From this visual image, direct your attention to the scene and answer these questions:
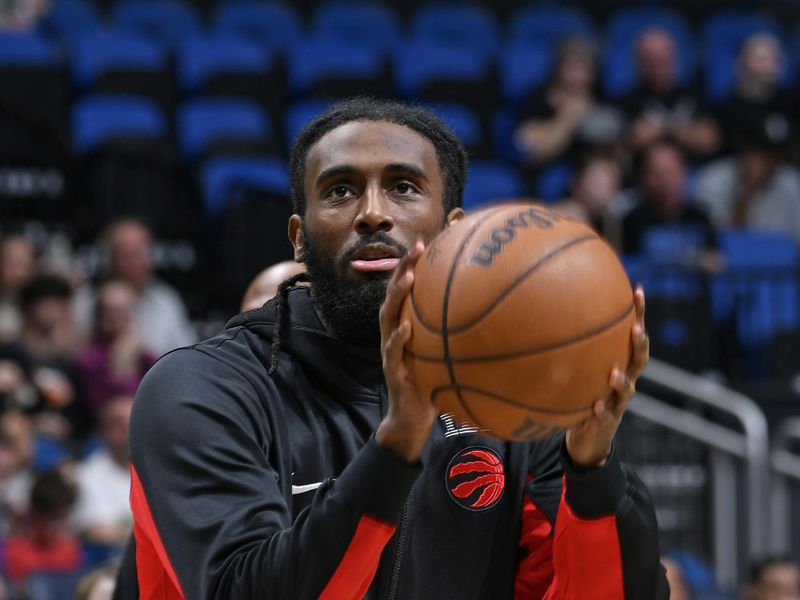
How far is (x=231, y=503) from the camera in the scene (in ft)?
7.91

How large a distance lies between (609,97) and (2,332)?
585 cm

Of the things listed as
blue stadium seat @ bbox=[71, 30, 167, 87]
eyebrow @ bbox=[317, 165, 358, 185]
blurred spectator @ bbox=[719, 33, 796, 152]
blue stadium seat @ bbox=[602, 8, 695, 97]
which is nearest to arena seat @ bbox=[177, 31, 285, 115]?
blue stadium seat @ bbox=[71, 30, 167, 87]

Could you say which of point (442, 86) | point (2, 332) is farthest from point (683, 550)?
point (442, 86)

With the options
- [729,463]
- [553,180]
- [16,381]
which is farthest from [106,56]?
[729,463]

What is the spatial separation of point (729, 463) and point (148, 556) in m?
5.61

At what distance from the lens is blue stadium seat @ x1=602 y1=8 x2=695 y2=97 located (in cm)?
1208

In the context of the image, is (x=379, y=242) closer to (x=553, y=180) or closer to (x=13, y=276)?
(x=13, y=276)

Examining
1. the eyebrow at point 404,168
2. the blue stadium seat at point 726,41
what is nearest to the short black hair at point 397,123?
the eyebrow at point 404,168

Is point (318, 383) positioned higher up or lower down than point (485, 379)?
lower down

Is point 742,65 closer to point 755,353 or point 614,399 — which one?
point 755,353

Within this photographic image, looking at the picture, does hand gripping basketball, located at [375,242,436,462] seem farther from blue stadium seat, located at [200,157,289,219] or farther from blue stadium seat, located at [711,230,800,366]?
blue stadium seat, located at [200,157,289,219]

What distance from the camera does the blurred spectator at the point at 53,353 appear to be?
7.50m

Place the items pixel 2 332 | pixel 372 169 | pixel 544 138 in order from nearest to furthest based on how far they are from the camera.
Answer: pixel 372 169 < pixel 2 332 < pixel 544 138

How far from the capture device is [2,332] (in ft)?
25.4
